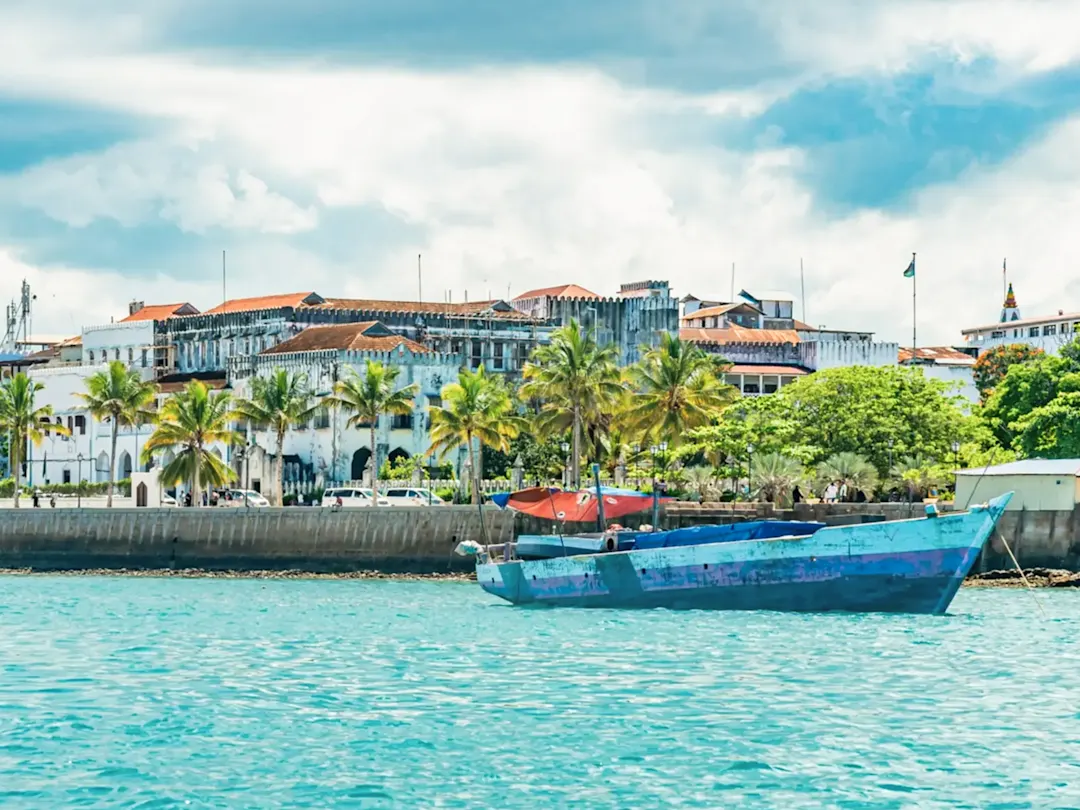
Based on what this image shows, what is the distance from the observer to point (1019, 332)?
163625mm

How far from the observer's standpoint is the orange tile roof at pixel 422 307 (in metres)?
109

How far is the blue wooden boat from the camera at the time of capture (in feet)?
160

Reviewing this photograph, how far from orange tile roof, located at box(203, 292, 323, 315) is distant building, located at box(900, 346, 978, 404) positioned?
40707 mm

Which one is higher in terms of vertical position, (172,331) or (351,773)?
(172,331)

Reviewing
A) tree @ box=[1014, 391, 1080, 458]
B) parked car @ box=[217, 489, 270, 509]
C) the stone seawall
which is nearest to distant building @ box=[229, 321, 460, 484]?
parked car @ box=[217, 489, 270, 509]

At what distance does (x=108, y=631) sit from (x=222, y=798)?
24111mm

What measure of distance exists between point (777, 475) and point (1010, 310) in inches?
4301

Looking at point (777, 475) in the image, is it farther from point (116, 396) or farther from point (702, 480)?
point (116, 396)

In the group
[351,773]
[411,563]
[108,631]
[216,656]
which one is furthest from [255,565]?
[351,773]

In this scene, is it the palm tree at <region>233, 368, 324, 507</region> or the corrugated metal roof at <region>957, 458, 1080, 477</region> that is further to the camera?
the palm tree at <region>233, 368, 324, 507</region>

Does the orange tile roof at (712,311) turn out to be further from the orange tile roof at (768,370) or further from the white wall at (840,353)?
the orange tile roof at (768,370)

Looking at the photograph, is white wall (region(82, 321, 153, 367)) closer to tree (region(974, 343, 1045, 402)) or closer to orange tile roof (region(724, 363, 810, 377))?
orange tile roof (region(724, 363, 810, 377))

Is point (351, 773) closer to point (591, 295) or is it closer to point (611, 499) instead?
point (611, 499)

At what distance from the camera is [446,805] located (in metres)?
24.8
